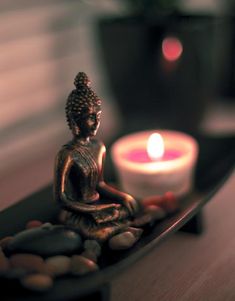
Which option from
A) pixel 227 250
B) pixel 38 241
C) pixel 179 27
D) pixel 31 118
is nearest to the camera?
pixel 38 241

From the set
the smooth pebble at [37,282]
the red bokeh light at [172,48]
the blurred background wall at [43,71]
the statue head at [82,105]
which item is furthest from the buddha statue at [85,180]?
the red bokeh light at [172,48]

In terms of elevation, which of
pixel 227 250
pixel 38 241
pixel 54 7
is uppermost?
pixel 54 7

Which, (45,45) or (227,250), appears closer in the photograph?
(227,250)

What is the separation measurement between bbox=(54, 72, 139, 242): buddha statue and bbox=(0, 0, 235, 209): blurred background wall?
0.98 ft

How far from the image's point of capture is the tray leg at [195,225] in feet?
2.19

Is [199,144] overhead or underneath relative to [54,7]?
underneath

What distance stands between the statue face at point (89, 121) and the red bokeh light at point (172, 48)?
1.40 ft

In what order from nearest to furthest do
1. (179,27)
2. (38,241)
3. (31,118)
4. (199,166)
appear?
(38,241), (199,166), (179,27), (31,118)

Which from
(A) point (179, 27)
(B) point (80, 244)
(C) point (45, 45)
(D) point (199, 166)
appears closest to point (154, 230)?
(B) point (80, 244)

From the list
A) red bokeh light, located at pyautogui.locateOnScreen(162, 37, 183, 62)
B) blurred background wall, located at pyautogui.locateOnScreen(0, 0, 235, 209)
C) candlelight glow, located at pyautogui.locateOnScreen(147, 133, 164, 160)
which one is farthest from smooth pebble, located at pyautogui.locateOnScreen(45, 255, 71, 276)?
red bokeh light, located at pyautogui.locateOnScreen(162, 37, 183, 62)

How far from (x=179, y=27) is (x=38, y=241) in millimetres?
546

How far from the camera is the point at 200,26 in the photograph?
937mm

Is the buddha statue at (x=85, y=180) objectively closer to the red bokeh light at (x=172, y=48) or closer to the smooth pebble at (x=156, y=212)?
the smooth pebble at (x=156, y=212)

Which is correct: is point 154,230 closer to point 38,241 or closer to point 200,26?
point 38,241
